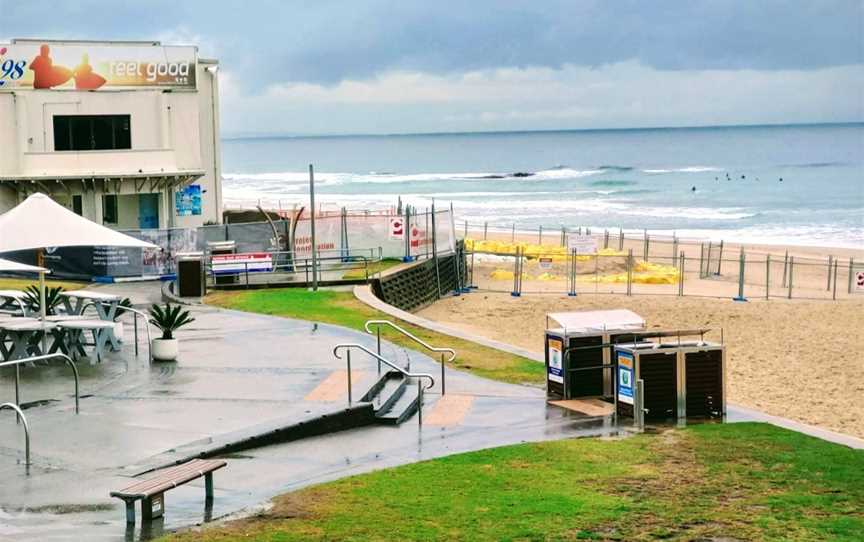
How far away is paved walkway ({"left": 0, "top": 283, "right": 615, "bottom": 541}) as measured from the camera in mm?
11805

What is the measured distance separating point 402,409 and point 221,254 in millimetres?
18972

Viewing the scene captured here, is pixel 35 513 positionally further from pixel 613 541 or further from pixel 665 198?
pixel 665 198

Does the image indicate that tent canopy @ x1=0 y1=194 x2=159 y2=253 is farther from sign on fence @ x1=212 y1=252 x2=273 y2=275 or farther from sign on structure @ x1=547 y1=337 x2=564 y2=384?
sign on fence @ x1=212 y1=252 x2=273 y2=275

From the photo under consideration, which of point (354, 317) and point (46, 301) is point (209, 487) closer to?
point (46, 301)

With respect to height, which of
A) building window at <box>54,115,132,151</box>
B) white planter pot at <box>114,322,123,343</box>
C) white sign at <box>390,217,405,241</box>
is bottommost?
white planter pot at <box>114,322,123,343</box>

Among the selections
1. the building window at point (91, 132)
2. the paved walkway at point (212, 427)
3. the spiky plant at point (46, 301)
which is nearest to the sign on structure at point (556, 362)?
the paved walkway at point (212, 427)

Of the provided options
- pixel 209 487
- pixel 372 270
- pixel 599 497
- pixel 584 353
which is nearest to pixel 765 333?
pixel 372 270

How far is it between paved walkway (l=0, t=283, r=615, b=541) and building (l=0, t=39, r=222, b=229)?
20261mm

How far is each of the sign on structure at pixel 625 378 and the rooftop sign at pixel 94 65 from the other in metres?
28.7

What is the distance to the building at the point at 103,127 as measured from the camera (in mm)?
39688

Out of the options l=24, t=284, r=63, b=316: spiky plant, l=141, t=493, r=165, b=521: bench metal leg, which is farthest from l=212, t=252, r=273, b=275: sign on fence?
l=141, t=493, r=165, b=521: bench metal leg

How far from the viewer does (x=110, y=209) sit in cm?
4216

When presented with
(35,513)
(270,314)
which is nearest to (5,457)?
(35,513)

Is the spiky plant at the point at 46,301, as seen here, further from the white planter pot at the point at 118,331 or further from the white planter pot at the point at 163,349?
the white planter pot at the point at 163,349
